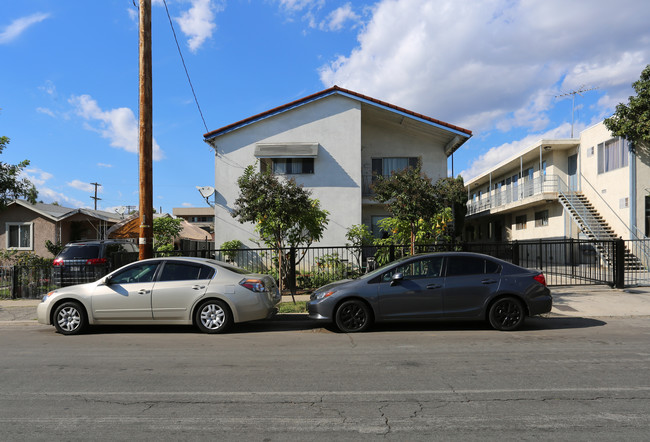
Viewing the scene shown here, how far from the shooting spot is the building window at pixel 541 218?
82.8ft

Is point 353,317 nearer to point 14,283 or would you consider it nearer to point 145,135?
point 145,135

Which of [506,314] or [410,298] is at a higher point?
[410,298]

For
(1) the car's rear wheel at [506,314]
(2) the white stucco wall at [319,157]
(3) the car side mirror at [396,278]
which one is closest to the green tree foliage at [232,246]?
(2) the white stucco wall at [319,157]

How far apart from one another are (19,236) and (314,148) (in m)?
19.0

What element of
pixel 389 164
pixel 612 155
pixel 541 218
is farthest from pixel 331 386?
pixel 541 218

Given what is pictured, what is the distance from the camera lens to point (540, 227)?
84.4ft

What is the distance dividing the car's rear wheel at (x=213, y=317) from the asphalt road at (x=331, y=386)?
233mm

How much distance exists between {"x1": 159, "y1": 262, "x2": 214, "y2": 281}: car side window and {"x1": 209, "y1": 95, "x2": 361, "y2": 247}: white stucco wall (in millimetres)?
9437

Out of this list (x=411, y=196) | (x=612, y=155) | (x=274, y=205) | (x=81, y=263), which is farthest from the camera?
(x=612, y=155)

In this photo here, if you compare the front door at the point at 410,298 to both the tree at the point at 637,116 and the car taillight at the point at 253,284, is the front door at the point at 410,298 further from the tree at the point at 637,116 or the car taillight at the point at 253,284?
the tree at the point at 637,116

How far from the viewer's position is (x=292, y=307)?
1038 cm

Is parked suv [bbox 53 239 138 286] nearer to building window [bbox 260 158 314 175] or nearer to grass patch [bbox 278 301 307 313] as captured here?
grass patch [bbox 278 301 307 313]

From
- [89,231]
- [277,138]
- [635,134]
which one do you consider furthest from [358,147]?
[89,231]

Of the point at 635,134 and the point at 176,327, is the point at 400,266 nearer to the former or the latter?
the point at 176,327
